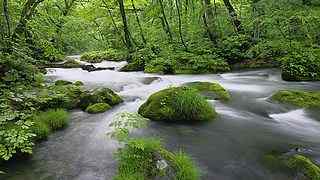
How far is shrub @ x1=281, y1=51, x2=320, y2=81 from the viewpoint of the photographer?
12.9 meters

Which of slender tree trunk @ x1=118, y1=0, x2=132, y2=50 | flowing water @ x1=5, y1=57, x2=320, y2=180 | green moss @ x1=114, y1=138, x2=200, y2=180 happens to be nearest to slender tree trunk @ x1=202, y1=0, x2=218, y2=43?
slender tree trunk @ x1=118, y1=0, x2=132, y2=50

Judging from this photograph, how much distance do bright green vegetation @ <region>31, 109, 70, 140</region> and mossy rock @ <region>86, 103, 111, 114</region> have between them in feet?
2.46

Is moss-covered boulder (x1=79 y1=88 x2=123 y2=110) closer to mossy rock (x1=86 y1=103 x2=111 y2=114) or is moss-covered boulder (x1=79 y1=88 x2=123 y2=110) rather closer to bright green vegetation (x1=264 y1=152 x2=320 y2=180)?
mossy rock (x1=86 y1=103 x2=111 y2=114)

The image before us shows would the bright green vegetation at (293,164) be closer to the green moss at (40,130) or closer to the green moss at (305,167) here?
the green moss at (305,167)

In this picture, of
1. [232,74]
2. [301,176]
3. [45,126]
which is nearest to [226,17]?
[232,74]

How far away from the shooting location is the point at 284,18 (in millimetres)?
13414

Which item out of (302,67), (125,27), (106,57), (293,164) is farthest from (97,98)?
(106,57)

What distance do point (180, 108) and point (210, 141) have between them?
121 cm

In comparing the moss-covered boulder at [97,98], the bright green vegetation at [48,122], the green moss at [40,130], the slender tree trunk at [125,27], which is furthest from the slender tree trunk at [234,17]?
the green moss at [40,130]

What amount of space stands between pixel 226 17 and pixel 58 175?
1482 cm

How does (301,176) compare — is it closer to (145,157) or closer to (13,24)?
(145,157)

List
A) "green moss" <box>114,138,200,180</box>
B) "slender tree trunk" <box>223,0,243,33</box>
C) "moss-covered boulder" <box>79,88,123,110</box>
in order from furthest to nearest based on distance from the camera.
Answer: "slender tree trunk" <box>223,0,243,33</box> → "moss-covered boulder" <box>79,88,123,110</box> → "green moss" <box>114,138,200,180</box>

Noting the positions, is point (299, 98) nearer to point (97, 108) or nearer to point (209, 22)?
point (97, 108)

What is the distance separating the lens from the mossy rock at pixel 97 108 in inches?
341
